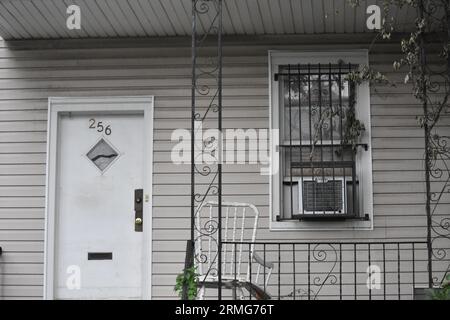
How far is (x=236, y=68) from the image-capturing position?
7.79 m

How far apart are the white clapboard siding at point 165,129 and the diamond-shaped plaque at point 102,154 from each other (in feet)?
1.49

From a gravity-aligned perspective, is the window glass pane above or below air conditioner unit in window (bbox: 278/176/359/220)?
above

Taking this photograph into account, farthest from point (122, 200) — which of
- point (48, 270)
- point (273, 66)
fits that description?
point (273, 66)

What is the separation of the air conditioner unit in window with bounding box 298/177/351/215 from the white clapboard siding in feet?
0.72

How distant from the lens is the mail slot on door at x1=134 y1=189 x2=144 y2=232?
25.3 ft

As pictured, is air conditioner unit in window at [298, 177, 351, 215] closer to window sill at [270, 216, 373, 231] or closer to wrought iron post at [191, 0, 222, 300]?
window sill at [270, 216, 373, 231]

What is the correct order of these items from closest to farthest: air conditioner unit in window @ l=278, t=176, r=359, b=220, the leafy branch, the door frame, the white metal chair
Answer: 1. the leafy branch
2. the white metal chair
3. air conditioner unit in window @ l=278, t=176, r=359, b=220
4. the door frame

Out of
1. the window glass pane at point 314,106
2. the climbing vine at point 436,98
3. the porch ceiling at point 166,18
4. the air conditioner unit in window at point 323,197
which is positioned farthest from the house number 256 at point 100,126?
the climbing vine at point 436,98

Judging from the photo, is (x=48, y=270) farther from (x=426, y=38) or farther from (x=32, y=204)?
(x=426, y=38)

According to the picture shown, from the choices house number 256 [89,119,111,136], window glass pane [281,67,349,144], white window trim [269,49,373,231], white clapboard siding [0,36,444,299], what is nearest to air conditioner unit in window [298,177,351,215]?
white window trim [269,49,373,231]

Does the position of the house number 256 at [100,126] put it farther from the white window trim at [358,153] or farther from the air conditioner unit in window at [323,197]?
the air conditioner unit in window at [323,197]

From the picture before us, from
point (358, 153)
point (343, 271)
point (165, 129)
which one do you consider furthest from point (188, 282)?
point (358, 153)

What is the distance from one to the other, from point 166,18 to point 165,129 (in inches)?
42.2

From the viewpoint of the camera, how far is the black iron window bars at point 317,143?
24.6 ft
